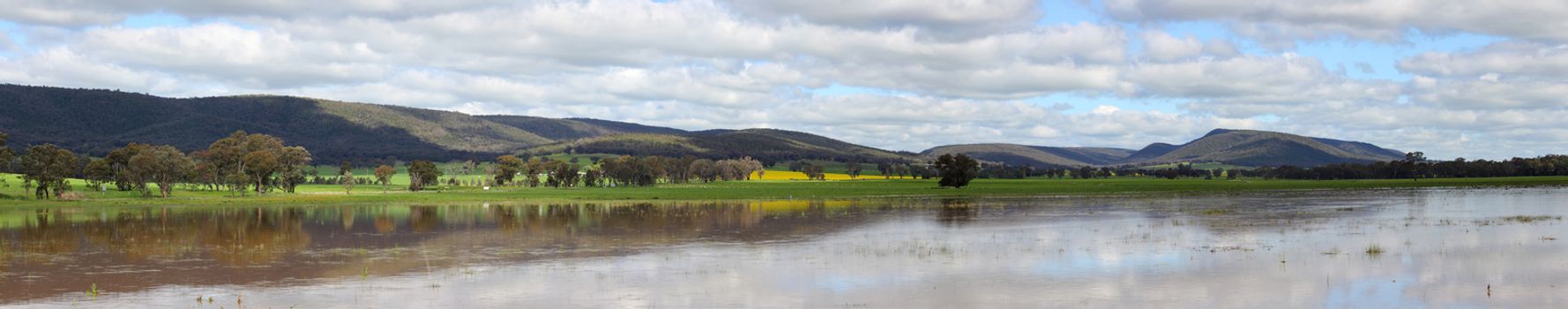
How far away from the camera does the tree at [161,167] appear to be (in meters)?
100

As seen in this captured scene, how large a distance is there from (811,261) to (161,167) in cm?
9056

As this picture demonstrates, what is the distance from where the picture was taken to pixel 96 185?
111 m

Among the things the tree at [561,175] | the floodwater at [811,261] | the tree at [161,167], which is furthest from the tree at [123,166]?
the tree at [561,175]

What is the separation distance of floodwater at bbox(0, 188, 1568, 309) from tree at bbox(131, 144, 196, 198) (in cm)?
4342

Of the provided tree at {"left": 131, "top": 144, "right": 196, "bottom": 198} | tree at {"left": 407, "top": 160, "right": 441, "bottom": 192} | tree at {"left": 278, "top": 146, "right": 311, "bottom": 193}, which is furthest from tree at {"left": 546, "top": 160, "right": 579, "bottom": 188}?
tree at {"left": 131, "top": 144, "right": 196, "bottom": 198}

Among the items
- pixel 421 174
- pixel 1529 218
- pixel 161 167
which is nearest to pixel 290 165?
pixel 421 174

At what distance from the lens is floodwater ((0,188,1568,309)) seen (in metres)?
23.7

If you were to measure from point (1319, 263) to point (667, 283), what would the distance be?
56.9ft

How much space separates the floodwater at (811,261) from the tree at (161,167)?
142ft

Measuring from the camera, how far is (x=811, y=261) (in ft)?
107

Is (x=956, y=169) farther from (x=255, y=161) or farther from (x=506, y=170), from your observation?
(x=255, y=161)

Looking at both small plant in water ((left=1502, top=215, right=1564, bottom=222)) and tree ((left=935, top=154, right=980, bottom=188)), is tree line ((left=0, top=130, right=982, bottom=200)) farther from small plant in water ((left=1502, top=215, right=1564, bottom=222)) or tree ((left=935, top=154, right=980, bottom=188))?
small plant in water ((left=1502, top=215, right=1564, bottom=222))

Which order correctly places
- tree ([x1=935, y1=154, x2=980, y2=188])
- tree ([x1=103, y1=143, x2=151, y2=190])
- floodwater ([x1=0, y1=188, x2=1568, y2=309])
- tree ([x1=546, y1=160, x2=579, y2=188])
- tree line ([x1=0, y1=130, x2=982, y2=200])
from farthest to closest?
tree ([x1=546, y1=160, x2=579, y2=188])
tree ([x1=935, y1=154, x2=980, y2=188])
tree ([x1=103, y1=143, x2=151, y2=190])
tree line ([x1=0, y1=130, x2=982, y2=200])
floodwater ([x1=0, y1=188, x2=1568, y2=309])

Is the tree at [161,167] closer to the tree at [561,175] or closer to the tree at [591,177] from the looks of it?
the tree at [561,175]
